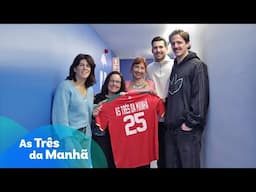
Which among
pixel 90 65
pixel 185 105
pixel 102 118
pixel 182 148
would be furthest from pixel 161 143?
pixel 90 65

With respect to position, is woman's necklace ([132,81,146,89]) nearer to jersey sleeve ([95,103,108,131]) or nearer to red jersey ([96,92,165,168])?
red jersey ([96,92,165,168])

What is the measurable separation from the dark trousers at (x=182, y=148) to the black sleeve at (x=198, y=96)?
0.20ft

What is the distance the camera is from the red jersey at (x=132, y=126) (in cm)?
175

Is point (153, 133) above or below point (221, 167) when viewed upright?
above

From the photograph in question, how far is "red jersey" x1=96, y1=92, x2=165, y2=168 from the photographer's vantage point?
175cm

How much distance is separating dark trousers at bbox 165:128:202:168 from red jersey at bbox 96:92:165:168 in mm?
77

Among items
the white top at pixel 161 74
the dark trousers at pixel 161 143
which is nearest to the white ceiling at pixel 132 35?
the white top at pixel 161 74

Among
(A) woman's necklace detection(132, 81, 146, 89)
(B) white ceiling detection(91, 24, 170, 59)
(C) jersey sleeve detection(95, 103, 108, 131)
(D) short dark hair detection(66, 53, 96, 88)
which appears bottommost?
(C) jersey sleeve detection(95, 103, 108, 131)

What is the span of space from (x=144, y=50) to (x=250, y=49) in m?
0.52

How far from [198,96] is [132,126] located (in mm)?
390

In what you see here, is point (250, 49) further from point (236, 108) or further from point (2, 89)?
point (2, 89)

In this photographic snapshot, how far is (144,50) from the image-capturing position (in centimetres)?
170

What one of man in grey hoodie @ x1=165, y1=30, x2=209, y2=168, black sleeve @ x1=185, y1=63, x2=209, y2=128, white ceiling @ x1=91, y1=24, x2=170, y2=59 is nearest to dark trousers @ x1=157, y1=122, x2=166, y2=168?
man in grey hoodie @ x1=165, y1=30, x2=209, y2=168
